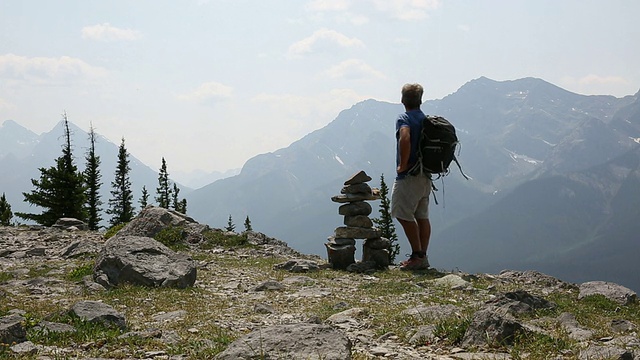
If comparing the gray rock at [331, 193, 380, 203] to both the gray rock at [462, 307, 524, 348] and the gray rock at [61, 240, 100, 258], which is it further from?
the gray rock at [462, 307, 524, 348]

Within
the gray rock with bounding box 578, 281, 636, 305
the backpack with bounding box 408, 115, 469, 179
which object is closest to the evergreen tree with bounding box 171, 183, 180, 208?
the backpack with bounding box 408, 115, 469, 179

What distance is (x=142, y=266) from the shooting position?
41.9 ft

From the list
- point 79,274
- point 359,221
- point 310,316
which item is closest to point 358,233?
point 359,221

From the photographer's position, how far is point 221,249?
21.5 metres

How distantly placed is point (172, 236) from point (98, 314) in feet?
49.2

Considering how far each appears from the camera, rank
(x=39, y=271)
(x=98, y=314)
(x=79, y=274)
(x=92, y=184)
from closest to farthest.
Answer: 1. (x=98, y=314)
2. (x=79, y=274)
3. (x=39, y=271)
4. (x=92, y=184)

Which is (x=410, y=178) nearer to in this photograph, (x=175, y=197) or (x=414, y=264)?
(x=414, y=264)

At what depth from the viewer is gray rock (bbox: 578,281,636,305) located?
37.5 feet

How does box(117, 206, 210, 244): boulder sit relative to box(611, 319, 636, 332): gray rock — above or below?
above

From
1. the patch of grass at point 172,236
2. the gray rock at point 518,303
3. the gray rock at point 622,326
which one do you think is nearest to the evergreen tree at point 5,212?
the patch of grass at point 172,236

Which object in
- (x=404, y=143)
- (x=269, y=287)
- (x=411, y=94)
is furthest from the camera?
(x=411, y=94)

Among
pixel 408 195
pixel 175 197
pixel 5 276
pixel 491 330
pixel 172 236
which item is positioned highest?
pixel 175 197

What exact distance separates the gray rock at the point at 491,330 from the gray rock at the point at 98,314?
5.22m

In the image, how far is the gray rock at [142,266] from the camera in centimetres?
1252
